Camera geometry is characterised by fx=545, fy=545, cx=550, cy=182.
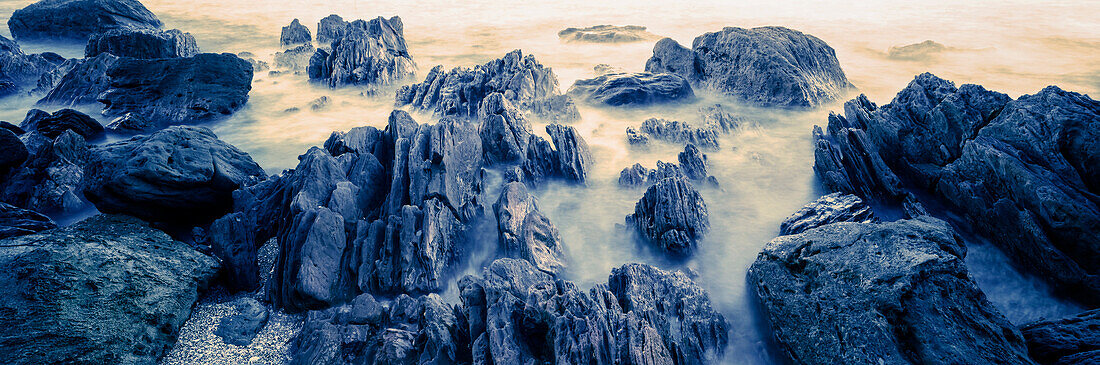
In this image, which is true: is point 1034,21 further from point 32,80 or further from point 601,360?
point 32,80

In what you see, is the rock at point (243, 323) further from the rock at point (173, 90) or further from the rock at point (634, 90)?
the rock at point (634, 90)

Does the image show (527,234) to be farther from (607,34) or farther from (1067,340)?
(607,34)

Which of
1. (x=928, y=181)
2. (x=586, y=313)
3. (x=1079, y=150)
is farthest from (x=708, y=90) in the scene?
(x=586, y=313)

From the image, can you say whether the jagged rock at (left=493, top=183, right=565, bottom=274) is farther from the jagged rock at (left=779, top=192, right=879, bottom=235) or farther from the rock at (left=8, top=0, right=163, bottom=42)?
the rock at (left=8, top=0, right=163, bottom=42)

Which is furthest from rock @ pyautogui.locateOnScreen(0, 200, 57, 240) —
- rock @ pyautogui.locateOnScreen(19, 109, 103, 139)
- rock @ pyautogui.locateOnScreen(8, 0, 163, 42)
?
rock @ pyautogui.locateOnScreen(8, 0, 163, 42)

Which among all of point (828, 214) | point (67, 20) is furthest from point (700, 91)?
point (67, 20)
